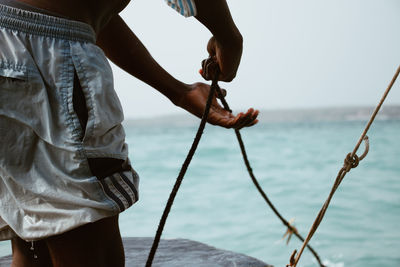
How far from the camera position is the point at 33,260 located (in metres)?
0.92

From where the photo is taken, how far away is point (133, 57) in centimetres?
105

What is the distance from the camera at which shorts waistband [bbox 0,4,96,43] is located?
29.7 inches

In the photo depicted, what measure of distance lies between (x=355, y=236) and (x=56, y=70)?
529 cm

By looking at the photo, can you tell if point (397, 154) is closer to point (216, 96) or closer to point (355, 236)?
point (355, 236)

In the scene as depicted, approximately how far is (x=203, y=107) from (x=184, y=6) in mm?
274

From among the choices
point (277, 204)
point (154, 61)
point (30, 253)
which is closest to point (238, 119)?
point (154, 61)

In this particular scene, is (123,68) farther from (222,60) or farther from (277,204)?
(277,204)

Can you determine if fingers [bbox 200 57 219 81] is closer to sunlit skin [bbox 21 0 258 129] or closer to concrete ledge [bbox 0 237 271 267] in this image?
sunlit skin [bbox 21 0 258 129]

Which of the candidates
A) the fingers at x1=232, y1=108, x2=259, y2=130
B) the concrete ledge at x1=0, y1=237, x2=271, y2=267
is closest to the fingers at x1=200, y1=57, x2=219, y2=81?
the fingers at x1=232, y1=108, x2=259, y2=130

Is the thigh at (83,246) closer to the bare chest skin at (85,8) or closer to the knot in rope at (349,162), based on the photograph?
the bare chest skin at (85,8)

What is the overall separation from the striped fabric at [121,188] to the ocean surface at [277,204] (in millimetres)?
2746

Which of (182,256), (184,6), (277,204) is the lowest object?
(277,204)

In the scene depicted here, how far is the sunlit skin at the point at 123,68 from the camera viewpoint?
78 centimetres

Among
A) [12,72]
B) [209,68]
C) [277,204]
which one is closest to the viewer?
[12,72]
